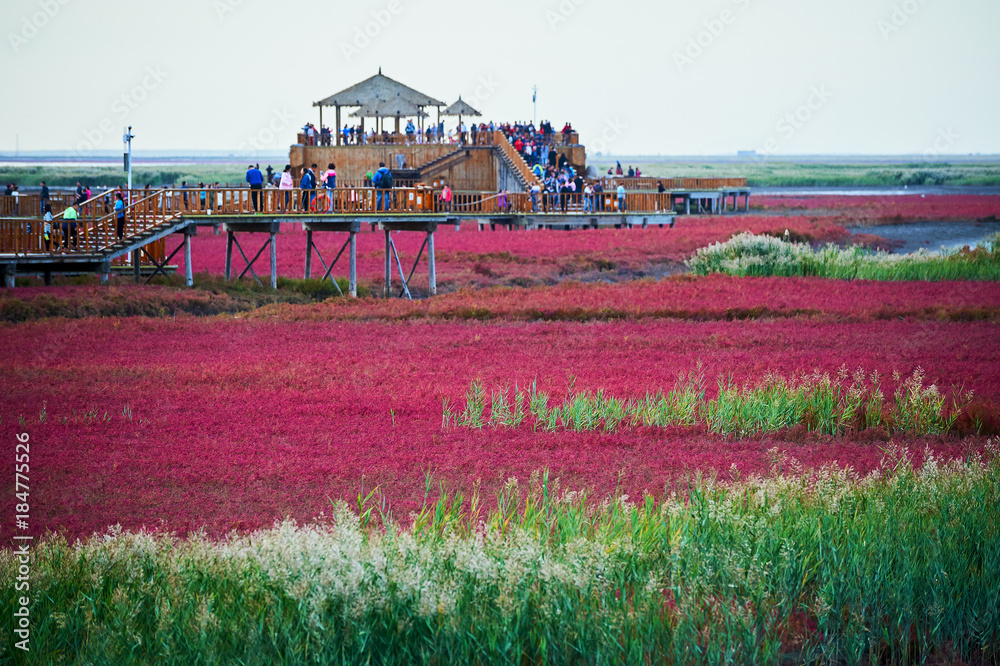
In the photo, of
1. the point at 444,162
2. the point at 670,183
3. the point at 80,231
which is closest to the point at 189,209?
the point at 80,231

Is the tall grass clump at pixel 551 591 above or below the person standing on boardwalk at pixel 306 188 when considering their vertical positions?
below

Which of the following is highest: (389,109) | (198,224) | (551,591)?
(389,109)

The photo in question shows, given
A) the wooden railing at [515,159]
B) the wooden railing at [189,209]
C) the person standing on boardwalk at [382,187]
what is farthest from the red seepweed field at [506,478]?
the wooden railing at [515,159]

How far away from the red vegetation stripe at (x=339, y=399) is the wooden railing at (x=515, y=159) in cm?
2591

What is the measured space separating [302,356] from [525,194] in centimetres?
3014

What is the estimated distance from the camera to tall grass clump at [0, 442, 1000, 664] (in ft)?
23.6

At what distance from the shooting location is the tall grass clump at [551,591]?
23.6ft

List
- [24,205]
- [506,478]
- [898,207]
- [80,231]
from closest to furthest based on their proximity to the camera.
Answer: [506,478] < [80,231] < [24,205] < [898,207]

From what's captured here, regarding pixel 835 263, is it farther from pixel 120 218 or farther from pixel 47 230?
pixel 47 230

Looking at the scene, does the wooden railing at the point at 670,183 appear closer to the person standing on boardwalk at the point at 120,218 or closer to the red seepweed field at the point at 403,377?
the red seepweed field at the point at 403,377

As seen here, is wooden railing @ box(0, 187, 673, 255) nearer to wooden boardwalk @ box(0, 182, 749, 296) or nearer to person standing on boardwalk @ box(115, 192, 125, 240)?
wooden boardwalk @ box(0, 182, 749, 296)

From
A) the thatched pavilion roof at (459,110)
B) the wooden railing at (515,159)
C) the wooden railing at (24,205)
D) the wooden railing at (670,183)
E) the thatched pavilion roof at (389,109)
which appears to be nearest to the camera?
the wooden railing at (24,205)

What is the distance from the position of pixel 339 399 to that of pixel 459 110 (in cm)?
4244

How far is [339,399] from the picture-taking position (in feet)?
55.1
